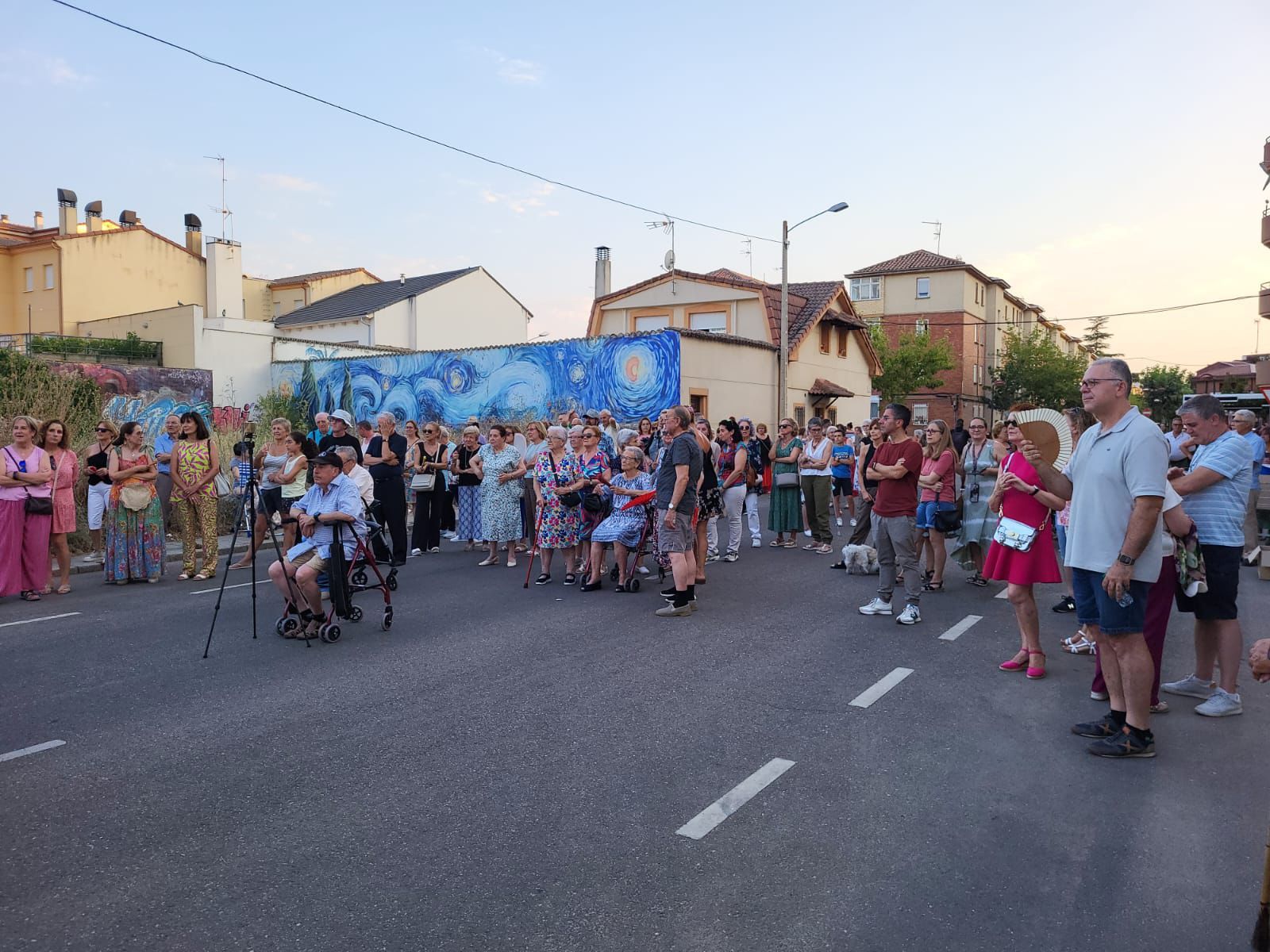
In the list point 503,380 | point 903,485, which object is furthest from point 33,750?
point 503,380

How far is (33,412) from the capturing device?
15.2 m

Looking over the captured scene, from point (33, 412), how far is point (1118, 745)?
53.3ft

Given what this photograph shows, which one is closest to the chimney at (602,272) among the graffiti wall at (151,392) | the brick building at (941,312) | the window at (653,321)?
the window at (653,321)

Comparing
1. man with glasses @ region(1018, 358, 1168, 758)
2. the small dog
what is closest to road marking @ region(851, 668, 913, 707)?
man with glasses @ region(1018, 358, 1168, 758)

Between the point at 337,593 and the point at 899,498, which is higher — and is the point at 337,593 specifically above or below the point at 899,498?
below

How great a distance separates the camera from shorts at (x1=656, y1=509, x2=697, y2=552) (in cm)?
859

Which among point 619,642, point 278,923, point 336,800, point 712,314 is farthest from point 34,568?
point 712,314

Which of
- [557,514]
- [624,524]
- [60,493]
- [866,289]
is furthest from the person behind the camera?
[866,289]

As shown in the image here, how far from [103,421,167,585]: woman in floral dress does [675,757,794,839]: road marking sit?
334 inches

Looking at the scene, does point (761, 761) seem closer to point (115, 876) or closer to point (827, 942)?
point (827, 942)

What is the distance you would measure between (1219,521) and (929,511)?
4501 mm

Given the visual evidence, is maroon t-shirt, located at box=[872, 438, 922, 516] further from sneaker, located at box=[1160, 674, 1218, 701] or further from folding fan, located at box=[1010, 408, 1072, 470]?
sneaker, located at box=[1160, 674, 1218, 701]

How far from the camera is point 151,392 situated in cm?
2705

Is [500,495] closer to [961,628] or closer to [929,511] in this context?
[929,511]
